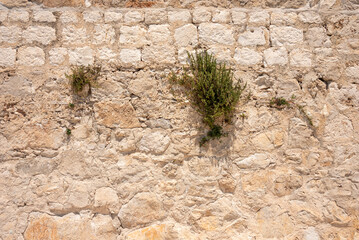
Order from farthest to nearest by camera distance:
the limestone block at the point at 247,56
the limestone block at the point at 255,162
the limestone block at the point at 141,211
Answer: the limestone block at the point at 247,56, the limestone block at the point at 255,162, the limestone block at the point at 141,211

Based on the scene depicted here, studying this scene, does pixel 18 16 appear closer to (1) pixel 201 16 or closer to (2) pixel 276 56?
(1) pixel 201 16

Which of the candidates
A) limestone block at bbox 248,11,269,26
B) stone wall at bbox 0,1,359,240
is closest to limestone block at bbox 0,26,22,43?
stone wall at bbox 0,1,359,240

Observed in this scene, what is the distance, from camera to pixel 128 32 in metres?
2.77

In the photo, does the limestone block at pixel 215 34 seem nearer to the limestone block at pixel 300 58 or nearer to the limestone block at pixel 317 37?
the limestone block at pixel 300 58

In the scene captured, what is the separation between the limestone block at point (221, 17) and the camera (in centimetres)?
282

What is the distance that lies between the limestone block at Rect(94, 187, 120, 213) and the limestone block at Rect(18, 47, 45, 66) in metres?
1.42

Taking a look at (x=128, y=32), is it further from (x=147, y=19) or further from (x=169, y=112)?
(x=169, y=112)

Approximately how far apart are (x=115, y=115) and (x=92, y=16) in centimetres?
106

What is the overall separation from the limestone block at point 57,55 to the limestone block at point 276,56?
80.9 inches

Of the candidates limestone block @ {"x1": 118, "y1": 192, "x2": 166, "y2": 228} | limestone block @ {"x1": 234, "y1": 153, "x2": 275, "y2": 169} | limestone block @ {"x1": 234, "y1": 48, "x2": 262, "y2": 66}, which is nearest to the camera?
limestone block @ {"x1": 118, "y1": 192, "x2": 166, "y2": 228}

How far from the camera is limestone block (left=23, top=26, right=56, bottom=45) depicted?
8.95ft

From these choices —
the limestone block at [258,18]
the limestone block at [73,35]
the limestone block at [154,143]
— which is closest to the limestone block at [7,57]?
the limestone block at [73,35]

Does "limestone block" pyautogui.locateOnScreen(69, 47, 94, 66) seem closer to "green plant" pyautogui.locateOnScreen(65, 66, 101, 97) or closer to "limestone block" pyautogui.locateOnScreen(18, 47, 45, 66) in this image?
"green plant" pyautogui.locateOnScreen(65, 66, 101, 97)

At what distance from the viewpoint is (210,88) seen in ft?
8.30
